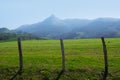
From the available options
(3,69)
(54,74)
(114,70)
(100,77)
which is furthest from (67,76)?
(3,69)

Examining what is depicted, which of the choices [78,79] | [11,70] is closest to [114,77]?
[78,79]

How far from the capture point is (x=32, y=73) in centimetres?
2480

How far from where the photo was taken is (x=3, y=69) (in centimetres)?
2659

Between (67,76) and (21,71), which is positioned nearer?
(67,76)

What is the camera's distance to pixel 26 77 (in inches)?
942

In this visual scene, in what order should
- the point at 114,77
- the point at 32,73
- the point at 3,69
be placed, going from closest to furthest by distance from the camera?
the point at 114,77, the point at 32,73, the point at 3,69

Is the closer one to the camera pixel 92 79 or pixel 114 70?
pixel 92 79

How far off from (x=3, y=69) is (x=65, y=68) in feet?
18.4

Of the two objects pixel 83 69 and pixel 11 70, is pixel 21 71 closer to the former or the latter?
pixel 11 70

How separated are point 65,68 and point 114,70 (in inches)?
168

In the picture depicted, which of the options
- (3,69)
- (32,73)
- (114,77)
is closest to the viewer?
(114,77)

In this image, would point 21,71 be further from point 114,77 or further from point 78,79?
point 114,77

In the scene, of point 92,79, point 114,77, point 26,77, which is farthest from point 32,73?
point 114,77

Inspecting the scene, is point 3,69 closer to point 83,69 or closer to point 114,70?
point 83,69
